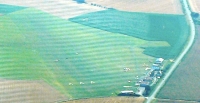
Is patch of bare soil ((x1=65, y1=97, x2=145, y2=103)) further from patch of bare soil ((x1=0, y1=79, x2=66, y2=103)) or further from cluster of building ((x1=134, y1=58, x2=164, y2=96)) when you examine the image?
patch of bare soil ((x1=0, y1=79, x2=66, y2=103))

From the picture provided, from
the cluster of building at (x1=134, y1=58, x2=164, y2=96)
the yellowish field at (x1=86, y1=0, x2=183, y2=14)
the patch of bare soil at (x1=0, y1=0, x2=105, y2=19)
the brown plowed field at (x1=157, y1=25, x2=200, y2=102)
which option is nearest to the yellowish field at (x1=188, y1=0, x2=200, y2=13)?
the yellowish field at (x1=86, y1=0, x2=183, y2=14)

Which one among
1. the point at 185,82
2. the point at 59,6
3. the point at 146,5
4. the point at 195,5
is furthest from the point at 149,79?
the point at 195,5

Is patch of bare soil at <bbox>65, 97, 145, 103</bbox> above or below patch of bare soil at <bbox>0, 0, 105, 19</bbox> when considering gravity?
below

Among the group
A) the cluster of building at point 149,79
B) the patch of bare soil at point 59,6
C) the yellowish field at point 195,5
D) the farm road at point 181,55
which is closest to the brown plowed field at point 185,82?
the farm road at point 181,55

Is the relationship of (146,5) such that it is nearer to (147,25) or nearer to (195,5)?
(147,25)

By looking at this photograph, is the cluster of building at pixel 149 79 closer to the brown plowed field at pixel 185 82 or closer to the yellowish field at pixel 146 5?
the brown plowed field at pixel 185 82

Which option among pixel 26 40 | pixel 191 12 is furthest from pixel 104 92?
pixel 191 12
